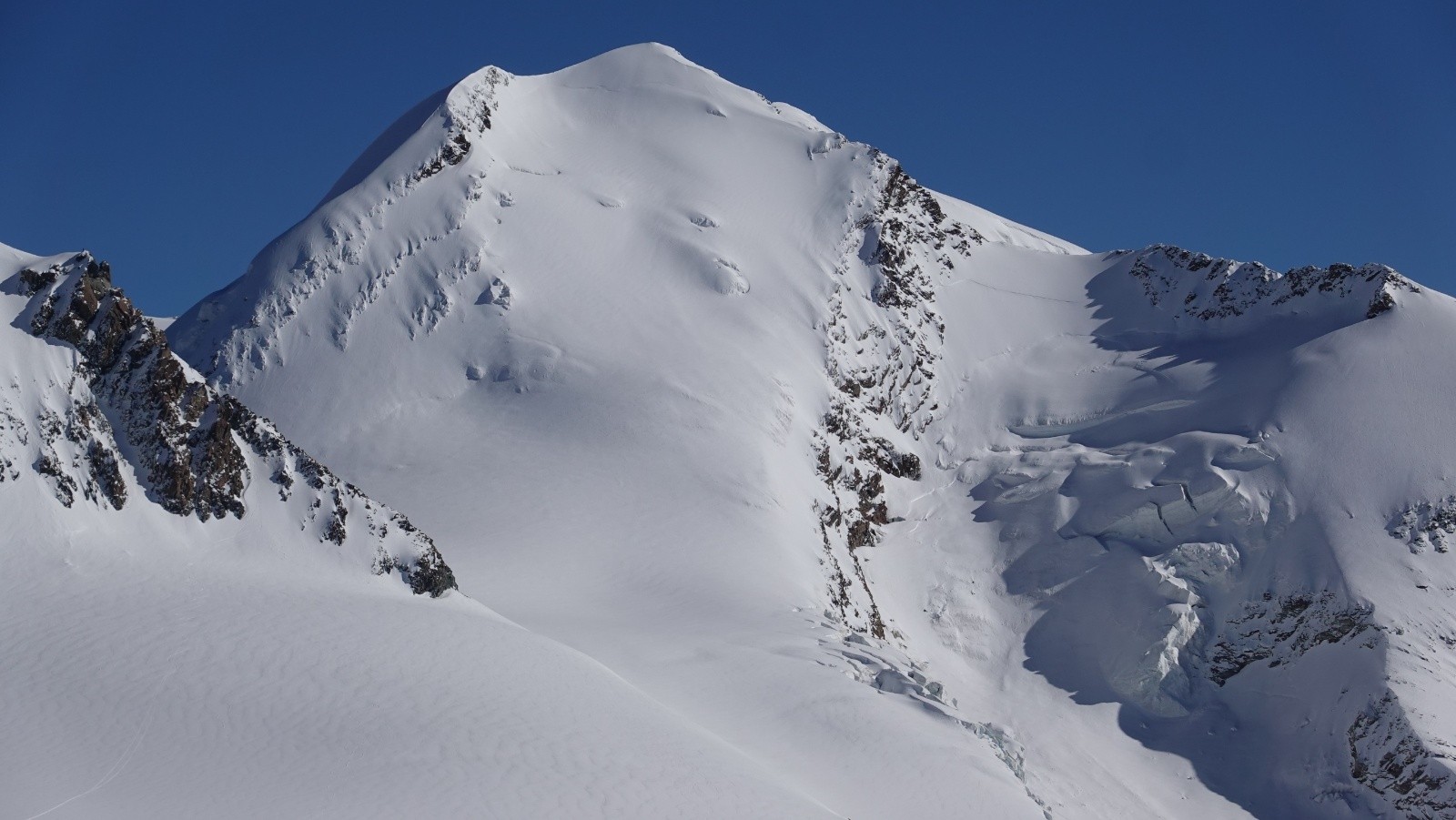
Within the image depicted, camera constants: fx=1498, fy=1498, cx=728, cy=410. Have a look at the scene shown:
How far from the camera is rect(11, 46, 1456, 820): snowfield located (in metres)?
35.8

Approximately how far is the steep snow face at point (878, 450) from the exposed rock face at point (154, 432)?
6.54 metres

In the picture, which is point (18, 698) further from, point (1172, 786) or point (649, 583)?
point (1172, 786)

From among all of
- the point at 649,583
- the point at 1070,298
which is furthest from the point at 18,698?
the point at 1070,298

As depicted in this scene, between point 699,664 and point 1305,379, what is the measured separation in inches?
1392

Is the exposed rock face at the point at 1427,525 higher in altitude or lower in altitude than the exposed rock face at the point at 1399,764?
higher

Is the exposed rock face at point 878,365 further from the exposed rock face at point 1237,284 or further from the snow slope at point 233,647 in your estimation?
the snow slope at point 233,647

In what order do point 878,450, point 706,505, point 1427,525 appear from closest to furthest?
point 706,505 < point 1427,525 < point 878,450

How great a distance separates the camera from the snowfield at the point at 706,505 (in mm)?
35781

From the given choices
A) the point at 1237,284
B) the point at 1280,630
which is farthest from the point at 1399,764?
the point at 1237,284

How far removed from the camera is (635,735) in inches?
1468

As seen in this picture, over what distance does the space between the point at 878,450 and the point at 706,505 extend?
44.4 feet

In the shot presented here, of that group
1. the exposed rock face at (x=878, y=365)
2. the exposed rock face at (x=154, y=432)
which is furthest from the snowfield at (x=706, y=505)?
Answer: the exposed rock face at (x=878, y=365)

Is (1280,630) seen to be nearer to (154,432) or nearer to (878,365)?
(878,365)

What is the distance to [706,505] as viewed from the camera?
57.0 metres
